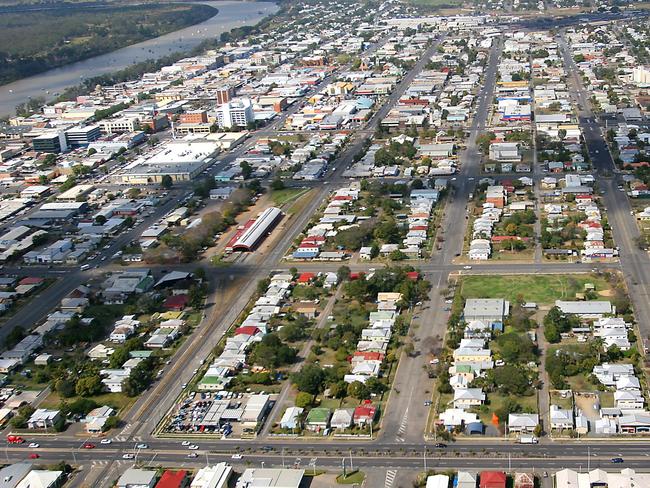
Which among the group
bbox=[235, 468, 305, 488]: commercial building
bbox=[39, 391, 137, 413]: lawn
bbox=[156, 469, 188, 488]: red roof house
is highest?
bbox=[235, 468, 305, 488]: commercial building

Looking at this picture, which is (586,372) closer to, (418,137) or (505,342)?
(505,342)

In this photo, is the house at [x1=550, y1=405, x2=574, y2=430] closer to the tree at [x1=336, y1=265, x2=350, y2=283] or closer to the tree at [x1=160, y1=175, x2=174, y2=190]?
the tree at [x1=336, y1=265, x2=350, y2=283]

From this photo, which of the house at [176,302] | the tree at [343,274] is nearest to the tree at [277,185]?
the tree at [343,274]

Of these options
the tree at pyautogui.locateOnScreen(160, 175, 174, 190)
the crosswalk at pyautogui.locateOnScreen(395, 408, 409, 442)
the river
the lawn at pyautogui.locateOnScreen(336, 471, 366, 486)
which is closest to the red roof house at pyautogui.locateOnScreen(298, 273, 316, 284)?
the crosswalk at pyautogui.locateOnScreen(395, 408, 409, 442)

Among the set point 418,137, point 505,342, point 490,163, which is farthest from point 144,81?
point 505,342

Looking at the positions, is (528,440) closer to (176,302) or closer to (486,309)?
(486,309)

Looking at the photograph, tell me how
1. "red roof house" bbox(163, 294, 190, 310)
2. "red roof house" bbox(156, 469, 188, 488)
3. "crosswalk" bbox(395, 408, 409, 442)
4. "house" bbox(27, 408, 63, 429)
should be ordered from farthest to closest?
"red roof house" bbox(163, 294, 190, 310) < "house" bbox(27, 408, 63, 429) < "crosswalk" bbox(395, 408, 409, 442) < "red roof house" bbox(156, 469, 188, 488)
